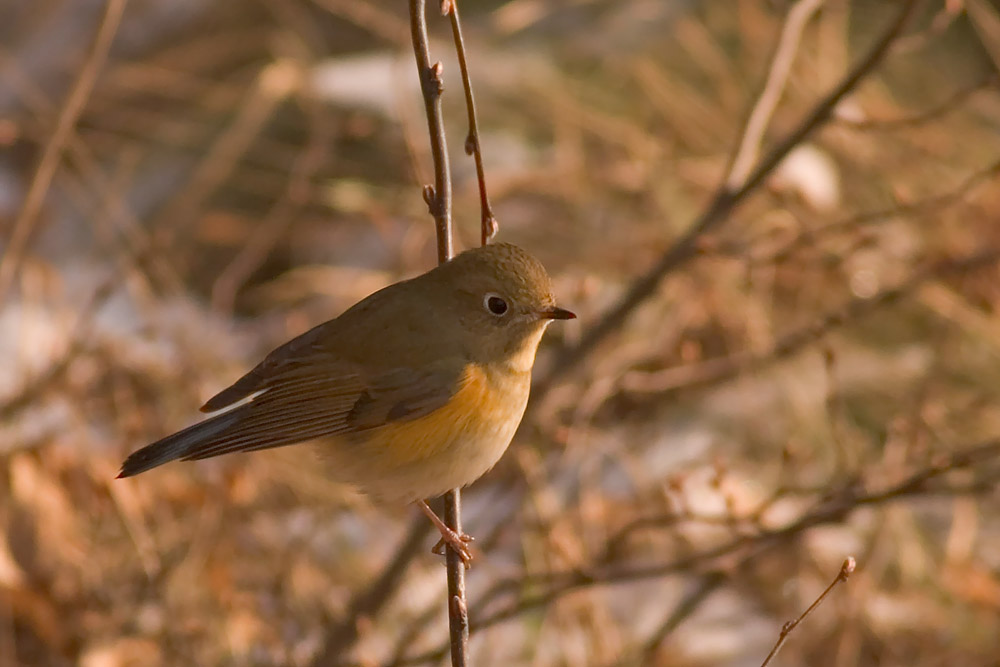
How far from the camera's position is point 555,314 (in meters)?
2.33

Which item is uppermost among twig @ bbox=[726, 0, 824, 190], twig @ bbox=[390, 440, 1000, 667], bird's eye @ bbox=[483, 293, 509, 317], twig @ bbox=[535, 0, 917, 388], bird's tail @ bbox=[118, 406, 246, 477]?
twig @ bbox=[726, 0, 824, 190]

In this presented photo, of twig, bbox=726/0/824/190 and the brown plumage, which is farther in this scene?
twig, bbox=726/0/824/190

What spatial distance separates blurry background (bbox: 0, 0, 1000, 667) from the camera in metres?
3.47

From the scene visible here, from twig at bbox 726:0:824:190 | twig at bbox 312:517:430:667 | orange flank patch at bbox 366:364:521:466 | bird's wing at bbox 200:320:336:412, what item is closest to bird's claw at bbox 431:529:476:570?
orange flank patch at bbox 366:364:521:466

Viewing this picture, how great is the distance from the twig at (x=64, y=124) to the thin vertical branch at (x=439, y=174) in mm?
1136

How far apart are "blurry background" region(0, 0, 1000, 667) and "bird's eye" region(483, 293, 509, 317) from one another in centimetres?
60

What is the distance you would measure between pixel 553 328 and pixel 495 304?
251 centimetres

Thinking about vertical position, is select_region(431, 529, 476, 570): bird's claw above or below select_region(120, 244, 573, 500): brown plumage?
below

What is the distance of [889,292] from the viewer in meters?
3.21

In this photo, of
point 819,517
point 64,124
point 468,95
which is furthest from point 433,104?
point 64,124

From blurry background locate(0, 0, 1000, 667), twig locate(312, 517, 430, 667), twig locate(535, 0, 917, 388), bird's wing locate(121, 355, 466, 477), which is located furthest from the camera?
blurry background locate(0, 0, 1000, 667)

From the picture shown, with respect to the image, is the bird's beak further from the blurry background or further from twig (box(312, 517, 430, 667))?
twig (box(312, 517, 430, 667))

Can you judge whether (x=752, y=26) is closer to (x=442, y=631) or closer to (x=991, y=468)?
(x=991, y=468)

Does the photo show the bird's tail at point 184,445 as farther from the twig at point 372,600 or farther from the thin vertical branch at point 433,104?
the twig at point 372,600
